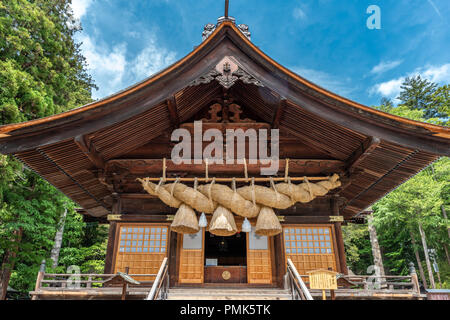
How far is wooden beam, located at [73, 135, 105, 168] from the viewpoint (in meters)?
6.11

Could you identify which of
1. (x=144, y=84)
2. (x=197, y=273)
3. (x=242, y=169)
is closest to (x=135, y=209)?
(x=197, y=273)

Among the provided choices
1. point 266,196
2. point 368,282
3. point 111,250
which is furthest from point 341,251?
point 111,250

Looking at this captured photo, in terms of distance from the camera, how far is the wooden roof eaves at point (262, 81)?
588 cm

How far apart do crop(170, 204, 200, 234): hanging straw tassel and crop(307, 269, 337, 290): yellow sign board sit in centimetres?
273

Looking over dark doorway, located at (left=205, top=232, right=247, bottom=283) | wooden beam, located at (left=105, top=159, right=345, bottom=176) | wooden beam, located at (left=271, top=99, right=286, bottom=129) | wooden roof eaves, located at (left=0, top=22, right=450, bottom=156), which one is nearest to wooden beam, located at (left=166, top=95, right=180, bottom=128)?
wooden roof eaves, located at (left=0, top=22, right=450, bottom=156)

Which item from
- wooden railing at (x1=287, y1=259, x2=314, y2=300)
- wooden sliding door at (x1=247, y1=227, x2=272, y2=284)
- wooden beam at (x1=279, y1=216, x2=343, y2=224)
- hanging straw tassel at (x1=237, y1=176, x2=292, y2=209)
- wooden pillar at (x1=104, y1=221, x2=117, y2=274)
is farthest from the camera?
wooden beam at (x1=279, y1=216, x2=343, y2=224)

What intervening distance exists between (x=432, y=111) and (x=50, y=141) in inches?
1457

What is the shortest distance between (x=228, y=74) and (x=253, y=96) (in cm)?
181

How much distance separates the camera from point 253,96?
8.08 m

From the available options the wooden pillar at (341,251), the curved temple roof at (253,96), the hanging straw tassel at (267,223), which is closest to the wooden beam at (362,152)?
the curved temple roof at (253,96)

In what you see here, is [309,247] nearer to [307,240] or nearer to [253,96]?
[307,240]

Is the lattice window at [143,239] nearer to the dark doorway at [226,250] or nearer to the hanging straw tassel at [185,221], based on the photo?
the hanging straw tassel at [185,221]

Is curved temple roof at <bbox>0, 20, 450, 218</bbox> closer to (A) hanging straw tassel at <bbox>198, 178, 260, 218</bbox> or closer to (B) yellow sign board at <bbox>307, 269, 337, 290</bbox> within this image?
(A) hanging straw tassel at <bbox>198, 178, 260, 218</bbox>
